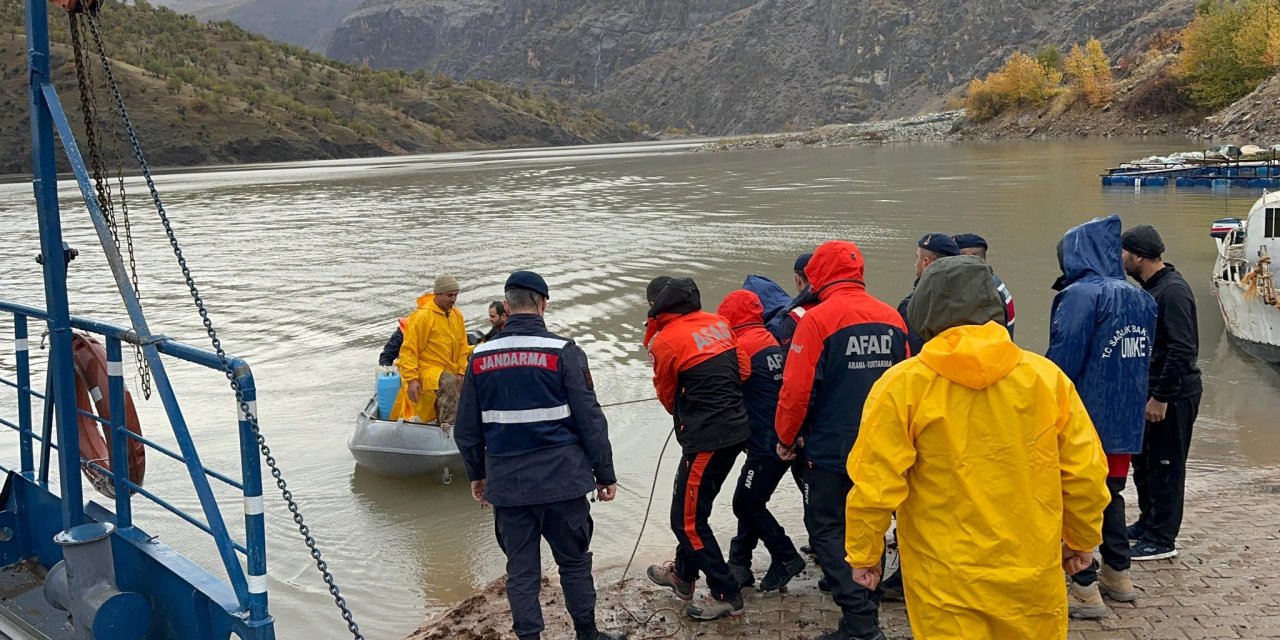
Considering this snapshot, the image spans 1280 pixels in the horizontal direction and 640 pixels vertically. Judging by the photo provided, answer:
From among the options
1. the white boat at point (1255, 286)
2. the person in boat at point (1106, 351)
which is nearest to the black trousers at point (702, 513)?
the person in boat at point (1106, 351)

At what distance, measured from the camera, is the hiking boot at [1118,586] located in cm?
499

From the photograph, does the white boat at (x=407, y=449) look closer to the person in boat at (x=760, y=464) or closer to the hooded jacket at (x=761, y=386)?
the person in boat at (x=760, y=464)

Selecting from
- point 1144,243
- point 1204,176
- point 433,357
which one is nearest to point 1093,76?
point 1204,176

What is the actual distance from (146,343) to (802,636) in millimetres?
3246

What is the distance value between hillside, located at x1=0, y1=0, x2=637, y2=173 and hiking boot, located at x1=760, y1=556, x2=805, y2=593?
72682mm

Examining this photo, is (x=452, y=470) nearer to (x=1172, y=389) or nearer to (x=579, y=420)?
(x=579, y=420)

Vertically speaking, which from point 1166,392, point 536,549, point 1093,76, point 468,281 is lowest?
point 468,281

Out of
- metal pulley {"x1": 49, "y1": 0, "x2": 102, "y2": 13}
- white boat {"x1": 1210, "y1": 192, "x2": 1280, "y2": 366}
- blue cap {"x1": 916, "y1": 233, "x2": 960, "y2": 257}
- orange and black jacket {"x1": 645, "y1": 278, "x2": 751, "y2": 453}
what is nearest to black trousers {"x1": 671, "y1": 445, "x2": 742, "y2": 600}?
orange and black jacket {"x1": 645, "y1": 278, "x2": 751, "y2": 453}

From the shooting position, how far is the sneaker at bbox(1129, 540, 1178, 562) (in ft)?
18.0

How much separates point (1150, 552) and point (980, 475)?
10.1 ft

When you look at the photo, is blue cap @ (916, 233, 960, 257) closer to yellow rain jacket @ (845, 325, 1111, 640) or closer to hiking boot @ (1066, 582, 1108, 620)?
hiking boot @ (1066, 582, 1108, 620)

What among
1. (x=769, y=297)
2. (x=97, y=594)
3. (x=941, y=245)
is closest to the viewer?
(x=97, y=594)

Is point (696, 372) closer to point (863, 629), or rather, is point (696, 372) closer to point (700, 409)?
point (700, 409)

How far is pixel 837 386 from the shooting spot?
4625mm
